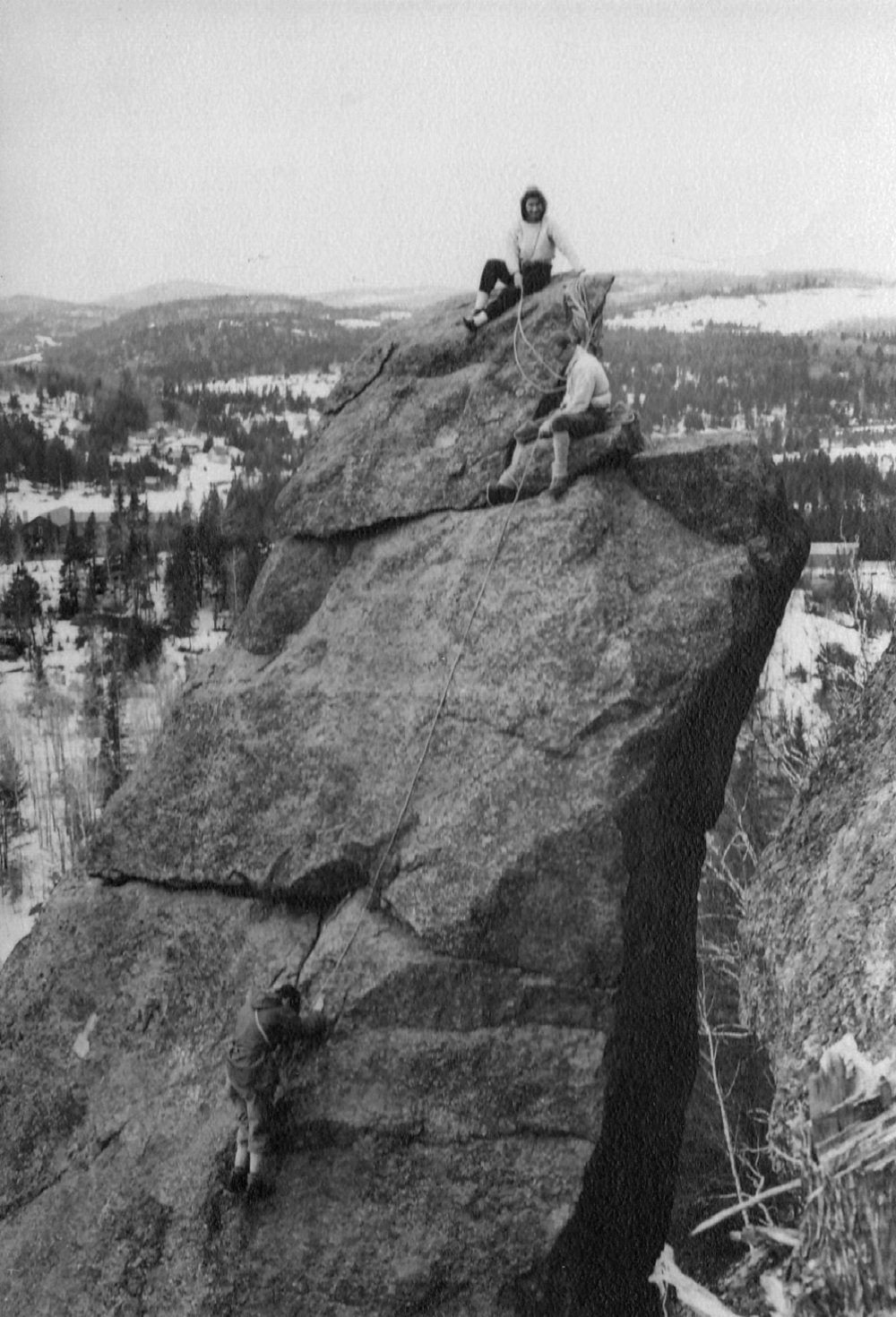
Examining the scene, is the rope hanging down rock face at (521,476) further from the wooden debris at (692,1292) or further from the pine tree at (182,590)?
the pine tree at (182,590)

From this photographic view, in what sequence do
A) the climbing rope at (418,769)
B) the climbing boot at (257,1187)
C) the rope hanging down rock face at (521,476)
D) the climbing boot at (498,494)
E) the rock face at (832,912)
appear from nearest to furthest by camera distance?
the rock face at (832,912) → the climbing boot at (257,1187) → the climbing rope at (418,769) → the rope hanging down rock face at (521,476) → the climbing boot at (498,494)

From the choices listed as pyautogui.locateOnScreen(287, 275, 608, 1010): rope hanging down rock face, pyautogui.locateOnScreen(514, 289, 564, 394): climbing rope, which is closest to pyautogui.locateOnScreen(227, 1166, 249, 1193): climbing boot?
pyautogui.locateOnScreen(287, 275, 608, 1010): rope hanging down rock face

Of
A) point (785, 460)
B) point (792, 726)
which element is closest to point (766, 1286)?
point (792, 726)

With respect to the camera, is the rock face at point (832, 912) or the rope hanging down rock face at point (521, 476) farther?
the rope hanging down rock face at point (521, 476)

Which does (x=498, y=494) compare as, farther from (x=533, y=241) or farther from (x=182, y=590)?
(x=182, y=590)

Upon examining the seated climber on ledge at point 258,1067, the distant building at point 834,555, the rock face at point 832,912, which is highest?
the rock face at point 832,912

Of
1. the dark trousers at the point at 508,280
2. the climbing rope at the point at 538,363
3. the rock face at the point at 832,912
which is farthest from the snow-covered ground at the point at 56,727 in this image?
the rock face at the point at 832,912

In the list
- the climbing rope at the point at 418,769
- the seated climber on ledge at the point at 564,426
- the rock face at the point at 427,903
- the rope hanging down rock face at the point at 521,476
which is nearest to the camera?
the rock face at the point at 427,903

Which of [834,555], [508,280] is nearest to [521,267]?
[508,280]
